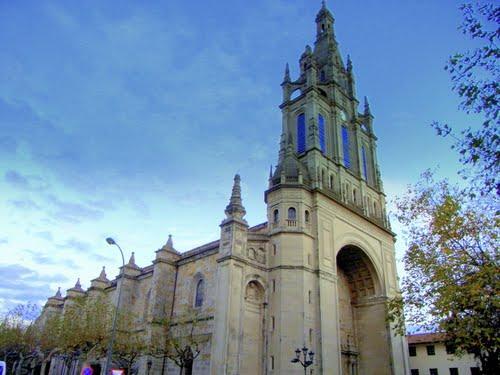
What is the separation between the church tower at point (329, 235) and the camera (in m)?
31.6

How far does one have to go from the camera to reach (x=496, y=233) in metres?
20.4

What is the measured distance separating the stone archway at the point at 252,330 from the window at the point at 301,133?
51.3 ft

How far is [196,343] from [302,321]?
313 inches

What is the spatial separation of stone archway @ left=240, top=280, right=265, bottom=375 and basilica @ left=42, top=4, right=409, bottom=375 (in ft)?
0.25

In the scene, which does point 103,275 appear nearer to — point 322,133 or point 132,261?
point 132,261


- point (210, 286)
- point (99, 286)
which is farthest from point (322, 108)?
point (99, 286)

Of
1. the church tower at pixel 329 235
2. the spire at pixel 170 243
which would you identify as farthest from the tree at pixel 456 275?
the spire at pixel 170 243

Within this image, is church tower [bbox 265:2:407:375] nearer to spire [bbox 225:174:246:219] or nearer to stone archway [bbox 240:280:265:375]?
stone archway [bbox 240:280:265:375]

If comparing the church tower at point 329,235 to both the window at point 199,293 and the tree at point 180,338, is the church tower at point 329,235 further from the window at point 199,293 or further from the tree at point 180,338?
the window at point 199,293

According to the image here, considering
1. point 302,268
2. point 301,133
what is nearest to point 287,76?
point 301,133

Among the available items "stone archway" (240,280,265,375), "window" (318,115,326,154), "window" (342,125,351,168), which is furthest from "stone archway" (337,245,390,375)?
"stone archway" (240,280,265,375)

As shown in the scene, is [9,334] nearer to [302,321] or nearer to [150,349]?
[150,349]

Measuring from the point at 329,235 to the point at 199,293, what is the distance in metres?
12.4

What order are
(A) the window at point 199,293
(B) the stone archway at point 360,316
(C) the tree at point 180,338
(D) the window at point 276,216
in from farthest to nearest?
(B) the stone archway at point 360,316 < (A) the window at point 199,293 < (D) the window at point 276,216 < (C) the tree at point 180,338
